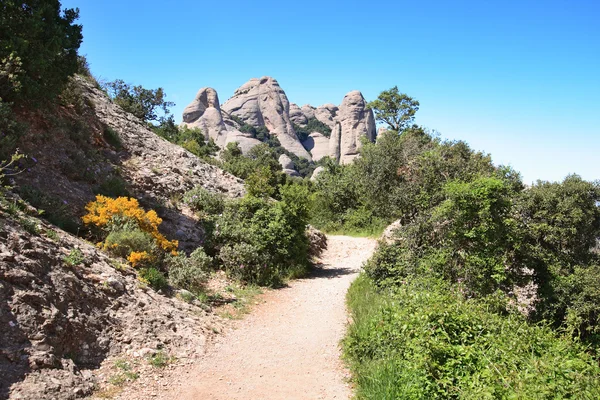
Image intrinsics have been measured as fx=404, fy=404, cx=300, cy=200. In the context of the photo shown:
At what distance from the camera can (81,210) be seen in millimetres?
10453

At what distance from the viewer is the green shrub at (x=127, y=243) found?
9.02 meters

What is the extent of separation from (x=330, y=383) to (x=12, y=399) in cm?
413

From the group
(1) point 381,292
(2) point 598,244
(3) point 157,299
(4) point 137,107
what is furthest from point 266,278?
(4) point 137,107

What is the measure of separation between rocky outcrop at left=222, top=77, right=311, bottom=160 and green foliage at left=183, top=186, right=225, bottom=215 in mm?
73642

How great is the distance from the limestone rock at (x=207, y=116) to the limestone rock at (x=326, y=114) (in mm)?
34696

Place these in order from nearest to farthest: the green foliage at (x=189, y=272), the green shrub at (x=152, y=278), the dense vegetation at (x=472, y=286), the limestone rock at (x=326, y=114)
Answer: the dense vegetation at (x=472, y=286) < the green shrub at (x=152, y=278) < the green foliage at (x=189, y=272) < the limestone rock at (x=326, y=114)

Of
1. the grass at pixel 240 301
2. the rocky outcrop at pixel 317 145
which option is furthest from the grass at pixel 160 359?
the rocky outcrop at pixel 317 145

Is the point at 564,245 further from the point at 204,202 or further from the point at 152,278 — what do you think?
the point at 152,278

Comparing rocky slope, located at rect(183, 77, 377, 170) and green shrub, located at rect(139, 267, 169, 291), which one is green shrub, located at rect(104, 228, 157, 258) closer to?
green shrub, located at rect(139, 267, 169, 291)

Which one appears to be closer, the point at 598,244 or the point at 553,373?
the point at 553,373

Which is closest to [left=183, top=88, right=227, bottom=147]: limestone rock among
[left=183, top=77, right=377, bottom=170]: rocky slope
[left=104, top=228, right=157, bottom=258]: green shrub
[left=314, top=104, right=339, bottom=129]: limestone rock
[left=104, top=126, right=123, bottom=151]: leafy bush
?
[left=183, top=77, right=377, bottom=170]: rocky slope

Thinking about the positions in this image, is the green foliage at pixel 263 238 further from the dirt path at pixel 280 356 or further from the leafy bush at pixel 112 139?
the leafy bush at pixel 112 139

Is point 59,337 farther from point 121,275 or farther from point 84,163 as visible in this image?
point 84,163

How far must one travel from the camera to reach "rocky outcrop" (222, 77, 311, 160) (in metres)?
90.8
